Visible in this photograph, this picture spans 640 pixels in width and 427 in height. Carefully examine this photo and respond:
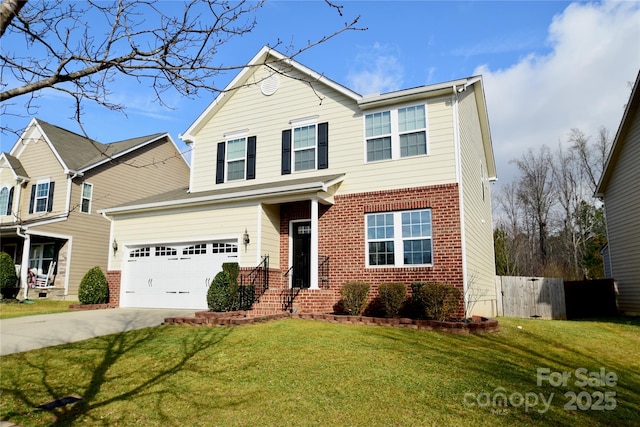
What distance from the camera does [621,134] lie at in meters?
16.6

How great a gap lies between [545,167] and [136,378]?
36.4 meters

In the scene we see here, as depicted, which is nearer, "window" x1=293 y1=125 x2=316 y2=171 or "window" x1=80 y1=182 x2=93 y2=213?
"window" x1=293 y1=125 x2=316 y2=171

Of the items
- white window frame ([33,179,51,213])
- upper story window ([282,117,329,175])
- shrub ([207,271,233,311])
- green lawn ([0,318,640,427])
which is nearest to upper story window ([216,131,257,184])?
upper story window ([282,117,329,175])

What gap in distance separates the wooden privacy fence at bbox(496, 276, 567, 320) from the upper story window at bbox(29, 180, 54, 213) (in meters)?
21.2

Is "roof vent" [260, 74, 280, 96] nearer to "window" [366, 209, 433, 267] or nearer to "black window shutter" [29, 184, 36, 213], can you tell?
"window" [366, 209, 433, 267]

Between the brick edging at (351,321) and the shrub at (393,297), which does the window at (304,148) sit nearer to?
the shrub at (393,297)

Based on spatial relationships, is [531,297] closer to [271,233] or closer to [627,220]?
[627,220]

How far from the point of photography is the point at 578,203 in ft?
111

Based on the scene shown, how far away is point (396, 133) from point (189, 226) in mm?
7656

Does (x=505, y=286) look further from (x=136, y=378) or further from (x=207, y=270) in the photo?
(x=136, y=378)

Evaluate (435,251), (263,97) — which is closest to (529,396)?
(435,251)

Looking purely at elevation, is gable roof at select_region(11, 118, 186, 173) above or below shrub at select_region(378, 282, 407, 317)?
above

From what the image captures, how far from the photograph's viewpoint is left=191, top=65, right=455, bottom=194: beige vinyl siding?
1291cm

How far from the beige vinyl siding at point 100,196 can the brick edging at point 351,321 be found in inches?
406
